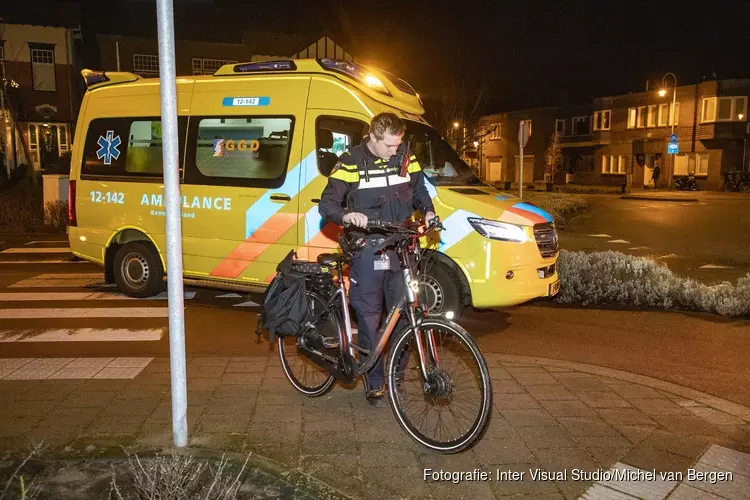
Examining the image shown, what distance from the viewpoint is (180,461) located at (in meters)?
3.62

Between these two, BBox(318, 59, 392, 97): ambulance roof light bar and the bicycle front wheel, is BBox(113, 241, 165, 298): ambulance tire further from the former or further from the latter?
the bicycle front wheel

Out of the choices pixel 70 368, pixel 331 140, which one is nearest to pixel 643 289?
pixel 331 140

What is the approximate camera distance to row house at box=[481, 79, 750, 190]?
4400 centimetres

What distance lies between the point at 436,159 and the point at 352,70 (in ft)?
4.61

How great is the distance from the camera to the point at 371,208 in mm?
4520

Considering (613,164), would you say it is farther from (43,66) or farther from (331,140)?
(331,140)

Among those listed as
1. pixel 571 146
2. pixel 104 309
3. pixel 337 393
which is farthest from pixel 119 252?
pixel 571 146

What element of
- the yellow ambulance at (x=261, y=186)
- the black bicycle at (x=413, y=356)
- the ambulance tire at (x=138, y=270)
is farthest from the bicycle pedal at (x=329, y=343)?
the ambulance tire at (x=138, y=270)

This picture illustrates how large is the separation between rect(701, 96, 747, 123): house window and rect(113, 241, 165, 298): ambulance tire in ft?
148

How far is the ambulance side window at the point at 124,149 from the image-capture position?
843 cm

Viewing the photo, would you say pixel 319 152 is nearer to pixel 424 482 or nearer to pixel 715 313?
pixel 424 482

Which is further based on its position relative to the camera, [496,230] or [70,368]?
[496,230]

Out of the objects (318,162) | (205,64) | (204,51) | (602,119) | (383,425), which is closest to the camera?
(383,425)

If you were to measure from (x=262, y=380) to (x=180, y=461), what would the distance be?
1.80 meters
